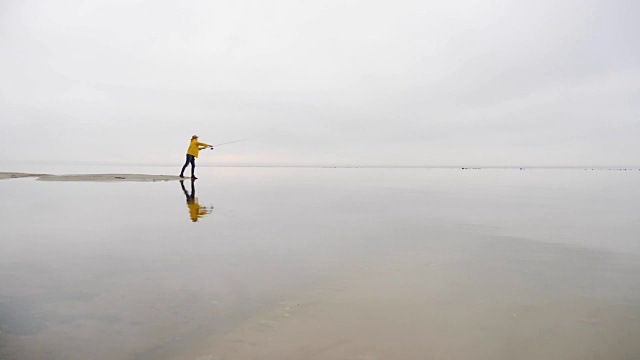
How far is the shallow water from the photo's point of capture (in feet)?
10.8

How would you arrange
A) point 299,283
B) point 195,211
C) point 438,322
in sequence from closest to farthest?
point 438,322 < point 299,283 < point 195,211

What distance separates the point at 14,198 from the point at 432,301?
1632 cm

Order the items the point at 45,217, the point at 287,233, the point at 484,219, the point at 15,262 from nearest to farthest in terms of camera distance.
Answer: the point at 15,262 < the point at 287,233 < the point at 45,217 < the point at 484,219

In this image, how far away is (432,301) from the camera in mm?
A: 4316

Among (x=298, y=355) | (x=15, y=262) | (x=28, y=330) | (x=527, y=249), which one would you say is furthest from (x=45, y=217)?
(x=527, y=249)

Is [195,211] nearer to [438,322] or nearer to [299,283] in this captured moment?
[299,283]

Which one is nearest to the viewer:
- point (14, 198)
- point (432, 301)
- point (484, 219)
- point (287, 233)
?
point (432, 301)

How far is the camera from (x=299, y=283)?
4.90m

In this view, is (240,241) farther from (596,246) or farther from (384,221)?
(596,246)

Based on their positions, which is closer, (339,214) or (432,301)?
(432,301)

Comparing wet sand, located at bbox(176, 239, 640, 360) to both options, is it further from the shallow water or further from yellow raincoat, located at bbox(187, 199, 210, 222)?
yellow raincoat, located at bbox(187, 199, 210, 222)

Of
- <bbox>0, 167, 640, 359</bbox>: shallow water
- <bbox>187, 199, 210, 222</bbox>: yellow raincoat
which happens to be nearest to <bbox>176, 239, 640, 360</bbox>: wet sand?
<bbox>0, 167, 640, 359</bbox>: shallow water

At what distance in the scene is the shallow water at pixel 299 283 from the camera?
10.8ft

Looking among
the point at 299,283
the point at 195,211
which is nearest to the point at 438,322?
the point at 299,283
